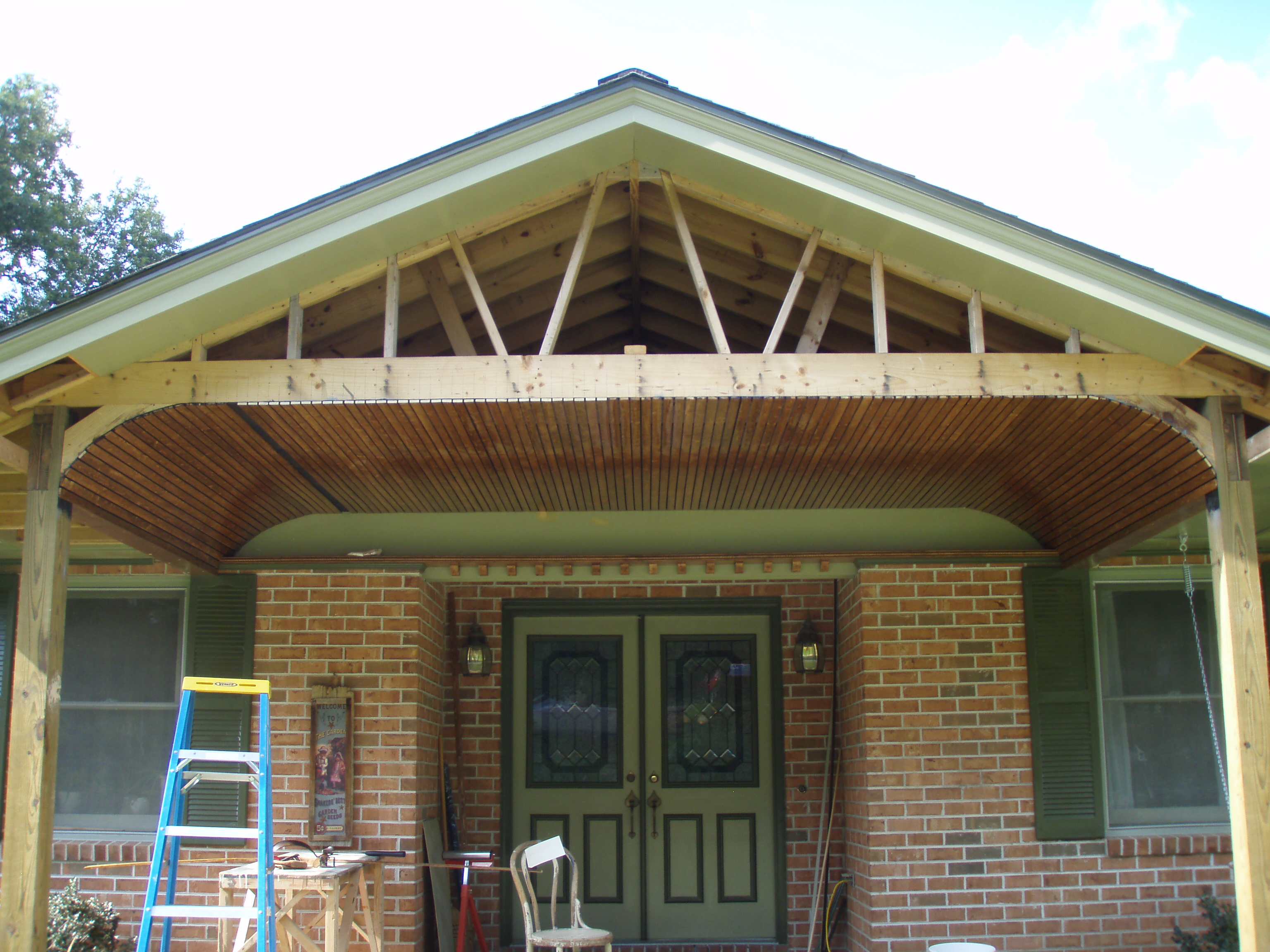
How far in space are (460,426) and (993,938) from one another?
13.5ft

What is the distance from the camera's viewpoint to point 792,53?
20.0 ft

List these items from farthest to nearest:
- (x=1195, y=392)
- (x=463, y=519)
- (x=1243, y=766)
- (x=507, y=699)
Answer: (x=507, y=699), (x=463, y=519), (x=1195, y=392), (x=1243, y=766)

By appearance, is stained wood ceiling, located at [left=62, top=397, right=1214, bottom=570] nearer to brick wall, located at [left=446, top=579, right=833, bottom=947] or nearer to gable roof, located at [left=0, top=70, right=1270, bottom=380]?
gable roof, located at [left=0, top=70, right=1270, bottom=380]

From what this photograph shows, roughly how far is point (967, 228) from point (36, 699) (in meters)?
4.10

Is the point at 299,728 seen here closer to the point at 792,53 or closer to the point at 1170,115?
the point at 792,53

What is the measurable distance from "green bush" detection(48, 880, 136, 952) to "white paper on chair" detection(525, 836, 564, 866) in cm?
218

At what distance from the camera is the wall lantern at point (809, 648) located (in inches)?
264

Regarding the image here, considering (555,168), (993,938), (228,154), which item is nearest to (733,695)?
(993,938)

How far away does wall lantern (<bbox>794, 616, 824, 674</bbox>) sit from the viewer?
6.71 m

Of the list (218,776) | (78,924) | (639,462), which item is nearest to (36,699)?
(218,776)

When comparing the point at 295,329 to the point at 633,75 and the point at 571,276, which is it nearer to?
the point at 571,276

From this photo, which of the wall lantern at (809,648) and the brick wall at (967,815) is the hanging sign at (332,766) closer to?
the wall lantern at (809,648)

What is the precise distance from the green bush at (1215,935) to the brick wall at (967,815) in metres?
0.22

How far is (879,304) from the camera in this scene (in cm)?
434
